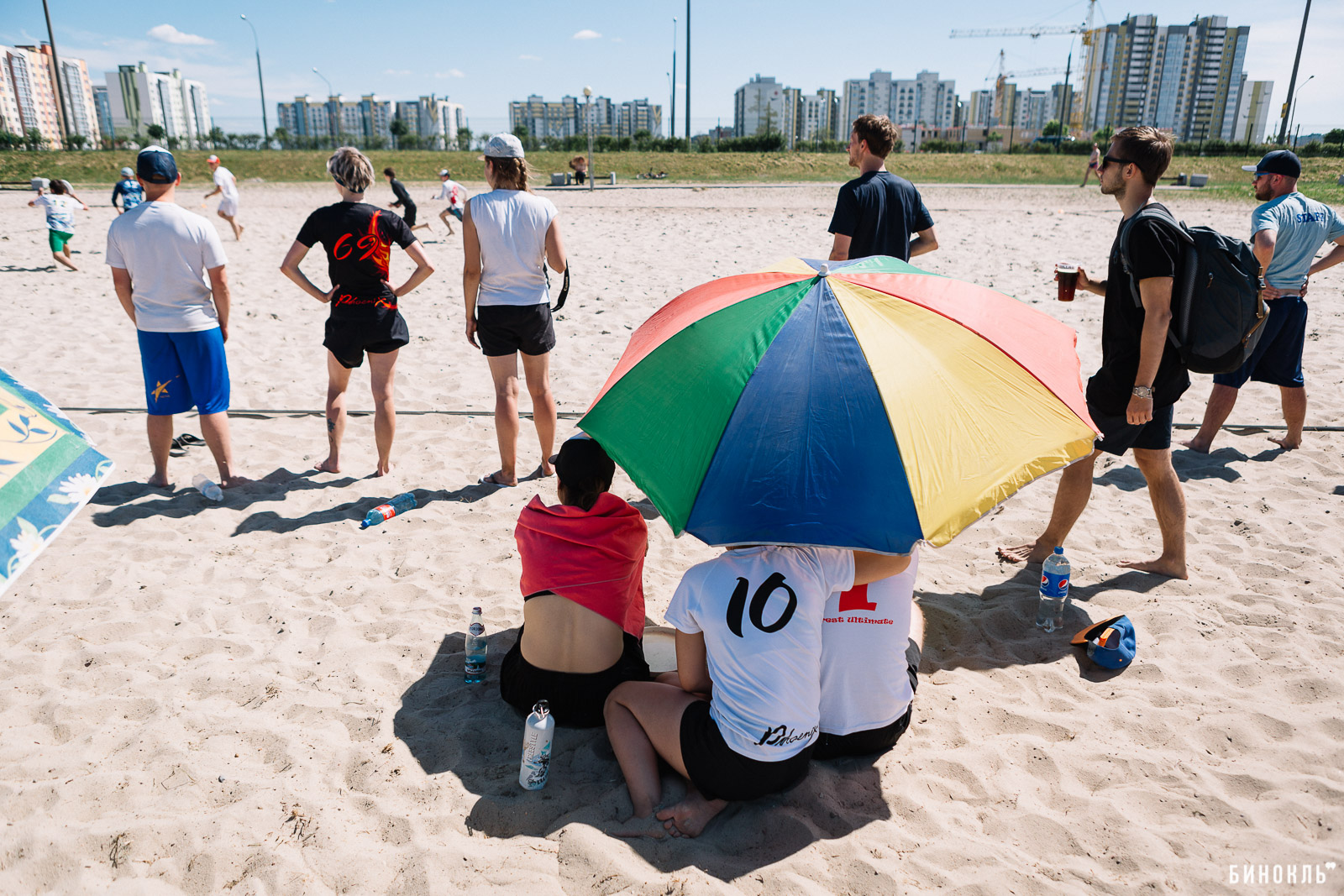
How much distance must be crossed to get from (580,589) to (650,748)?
Answer: 0.59 m

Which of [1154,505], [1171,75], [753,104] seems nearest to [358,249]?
[1154,505]

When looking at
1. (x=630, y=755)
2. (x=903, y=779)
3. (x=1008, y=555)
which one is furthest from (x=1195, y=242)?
(x=630, y=755)

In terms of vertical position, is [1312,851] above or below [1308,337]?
below

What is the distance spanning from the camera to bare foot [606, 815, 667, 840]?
249 cm

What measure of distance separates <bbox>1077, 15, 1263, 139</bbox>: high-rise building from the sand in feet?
469

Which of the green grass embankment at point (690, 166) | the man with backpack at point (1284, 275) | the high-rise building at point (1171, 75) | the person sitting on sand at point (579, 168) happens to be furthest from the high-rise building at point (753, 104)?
the man with backpack at point (1284, 275)

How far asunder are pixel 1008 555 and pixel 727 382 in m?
2.80

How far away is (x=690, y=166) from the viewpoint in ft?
129

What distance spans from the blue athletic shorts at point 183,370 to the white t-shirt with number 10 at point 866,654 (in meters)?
4.00

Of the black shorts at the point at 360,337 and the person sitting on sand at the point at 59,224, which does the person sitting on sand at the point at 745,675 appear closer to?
the black shorts at the point at 360,337

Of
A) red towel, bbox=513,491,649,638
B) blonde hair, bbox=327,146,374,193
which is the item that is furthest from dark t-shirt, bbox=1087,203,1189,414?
blonde hair, bbox=327,146,374,193

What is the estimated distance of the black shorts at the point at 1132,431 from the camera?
3.62 meters

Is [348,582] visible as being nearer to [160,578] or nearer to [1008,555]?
[160,578]

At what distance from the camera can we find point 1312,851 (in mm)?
2379
